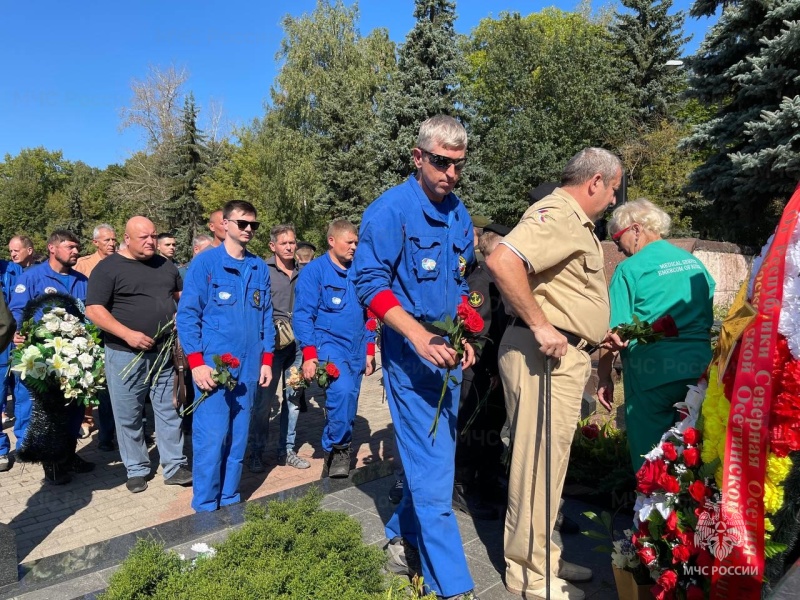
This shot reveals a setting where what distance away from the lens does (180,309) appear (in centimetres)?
466

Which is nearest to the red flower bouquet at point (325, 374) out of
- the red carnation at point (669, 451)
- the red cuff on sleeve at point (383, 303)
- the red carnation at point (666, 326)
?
the red cuff on sleeve at point (383, 303)

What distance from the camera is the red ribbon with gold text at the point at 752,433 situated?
221 centimetres

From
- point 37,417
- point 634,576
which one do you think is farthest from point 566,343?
point 37,417

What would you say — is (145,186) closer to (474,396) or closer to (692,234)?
(692,234)

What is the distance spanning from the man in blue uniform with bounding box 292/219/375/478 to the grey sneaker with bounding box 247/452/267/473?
996mm

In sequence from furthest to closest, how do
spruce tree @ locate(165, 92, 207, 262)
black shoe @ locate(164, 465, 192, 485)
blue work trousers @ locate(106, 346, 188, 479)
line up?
spruce tree @ locate(165, 92, 207, 262) < black shoe @ locate(164, 465, 192, 485) < blue work trousers @ locate(106, 346, 188, 479)

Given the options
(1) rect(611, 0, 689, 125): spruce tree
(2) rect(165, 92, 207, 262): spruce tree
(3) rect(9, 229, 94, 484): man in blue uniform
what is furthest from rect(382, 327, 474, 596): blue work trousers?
(2) rect(165, 92, 207, 262): spruce tree

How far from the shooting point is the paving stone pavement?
4.95 metres

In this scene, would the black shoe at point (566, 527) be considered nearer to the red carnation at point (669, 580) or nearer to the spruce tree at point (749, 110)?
→ the red carnation at point (669, 580)

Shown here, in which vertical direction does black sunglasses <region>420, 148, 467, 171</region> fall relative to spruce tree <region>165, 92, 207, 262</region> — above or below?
below

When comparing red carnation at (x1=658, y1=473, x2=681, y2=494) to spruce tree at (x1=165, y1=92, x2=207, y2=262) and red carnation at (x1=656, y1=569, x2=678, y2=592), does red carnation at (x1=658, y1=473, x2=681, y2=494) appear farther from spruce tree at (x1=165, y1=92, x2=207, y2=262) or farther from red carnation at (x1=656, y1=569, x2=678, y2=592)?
spruce tree at (x1=165, y1=92, x2=207, y2=262)

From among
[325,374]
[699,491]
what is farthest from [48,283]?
[699,491]

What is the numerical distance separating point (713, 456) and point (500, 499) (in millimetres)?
2225

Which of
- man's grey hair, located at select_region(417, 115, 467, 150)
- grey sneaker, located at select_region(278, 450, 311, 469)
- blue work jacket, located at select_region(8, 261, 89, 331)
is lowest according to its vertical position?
grey sneaker, located at select_region(278, 450, 311, 469)
